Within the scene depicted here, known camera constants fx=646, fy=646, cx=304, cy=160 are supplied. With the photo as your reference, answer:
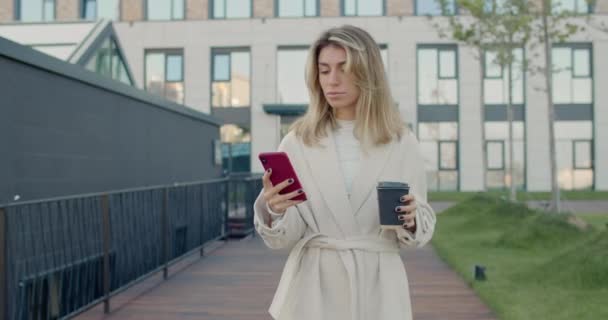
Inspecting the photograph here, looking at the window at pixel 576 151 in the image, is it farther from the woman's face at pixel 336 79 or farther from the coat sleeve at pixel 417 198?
the woman's face at pixel 336 79

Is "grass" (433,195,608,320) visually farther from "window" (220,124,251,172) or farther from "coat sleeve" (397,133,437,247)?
"window" (220,124,251,172)

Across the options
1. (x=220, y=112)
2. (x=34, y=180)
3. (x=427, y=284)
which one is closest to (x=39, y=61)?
(x=34, y=180)

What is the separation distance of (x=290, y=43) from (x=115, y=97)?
20584mm

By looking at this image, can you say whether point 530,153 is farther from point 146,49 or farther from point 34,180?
point 34,180

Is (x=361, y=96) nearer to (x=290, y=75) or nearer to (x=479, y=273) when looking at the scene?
(x=479, y=273)

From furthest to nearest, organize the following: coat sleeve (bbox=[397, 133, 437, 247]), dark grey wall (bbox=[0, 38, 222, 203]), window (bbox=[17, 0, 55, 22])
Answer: window (bbox=[17, 0, 55, 22]) → dark grey wall (bbox=[0, 38, 222, 203]) → coat sleeve (bbox=[397, 133, 437, 247])

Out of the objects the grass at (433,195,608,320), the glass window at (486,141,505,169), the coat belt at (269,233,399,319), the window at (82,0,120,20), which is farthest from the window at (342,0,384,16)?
the coat belt at (269,233,399,319)

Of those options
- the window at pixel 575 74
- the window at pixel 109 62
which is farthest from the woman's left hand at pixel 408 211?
the window at pixel 575 74

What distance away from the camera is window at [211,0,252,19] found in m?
29.2

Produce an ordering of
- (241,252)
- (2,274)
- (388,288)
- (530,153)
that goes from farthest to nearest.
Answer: (530,153)
(241,252)
(2,274)
(388,288)

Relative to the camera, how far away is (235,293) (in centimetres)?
708

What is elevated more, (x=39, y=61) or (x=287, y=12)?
(x=287, y=12)

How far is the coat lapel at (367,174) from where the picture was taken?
2.39 meters

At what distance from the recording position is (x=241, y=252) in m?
10.5
